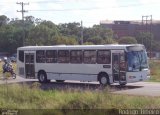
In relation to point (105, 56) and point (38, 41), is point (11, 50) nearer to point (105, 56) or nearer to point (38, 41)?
point (38, 41)

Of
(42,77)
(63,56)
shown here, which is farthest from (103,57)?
(42,77)

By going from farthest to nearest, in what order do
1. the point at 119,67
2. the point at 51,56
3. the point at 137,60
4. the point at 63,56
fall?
the point at 51,56 → the point at 63,56 → the point at 137,60 → the point at 119,67

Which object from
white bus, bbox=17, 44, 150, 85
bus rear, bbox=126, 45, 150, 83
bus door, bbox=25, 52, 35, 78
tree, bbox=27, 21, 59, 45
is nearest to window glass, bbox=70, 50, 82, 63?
white bus, bbox=17, 44, 150, 85

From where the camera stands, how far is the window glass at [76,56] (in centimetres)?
2864

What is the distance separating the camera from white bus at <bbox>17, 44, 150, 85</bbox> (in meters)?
26.2

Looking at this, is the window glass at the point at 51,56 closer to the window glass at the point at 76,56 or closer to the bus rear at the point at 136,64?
the window glass at the point at 76,56

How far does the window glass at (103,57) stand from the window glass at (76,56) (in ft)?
5.27

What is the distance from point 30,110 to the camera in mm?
14883

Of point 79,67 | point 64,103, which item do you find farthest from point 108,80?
point 64,103

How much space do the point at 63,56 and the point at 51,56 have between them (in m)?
1.21

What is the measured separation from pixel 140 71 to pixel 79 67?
13.6 feet

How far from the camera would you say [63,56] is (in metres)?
29.9

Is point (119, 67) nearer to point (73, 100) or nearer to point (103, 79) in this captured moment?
point (103, 79)

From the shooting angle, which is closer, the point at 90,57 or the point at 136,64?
the point at 136,64
